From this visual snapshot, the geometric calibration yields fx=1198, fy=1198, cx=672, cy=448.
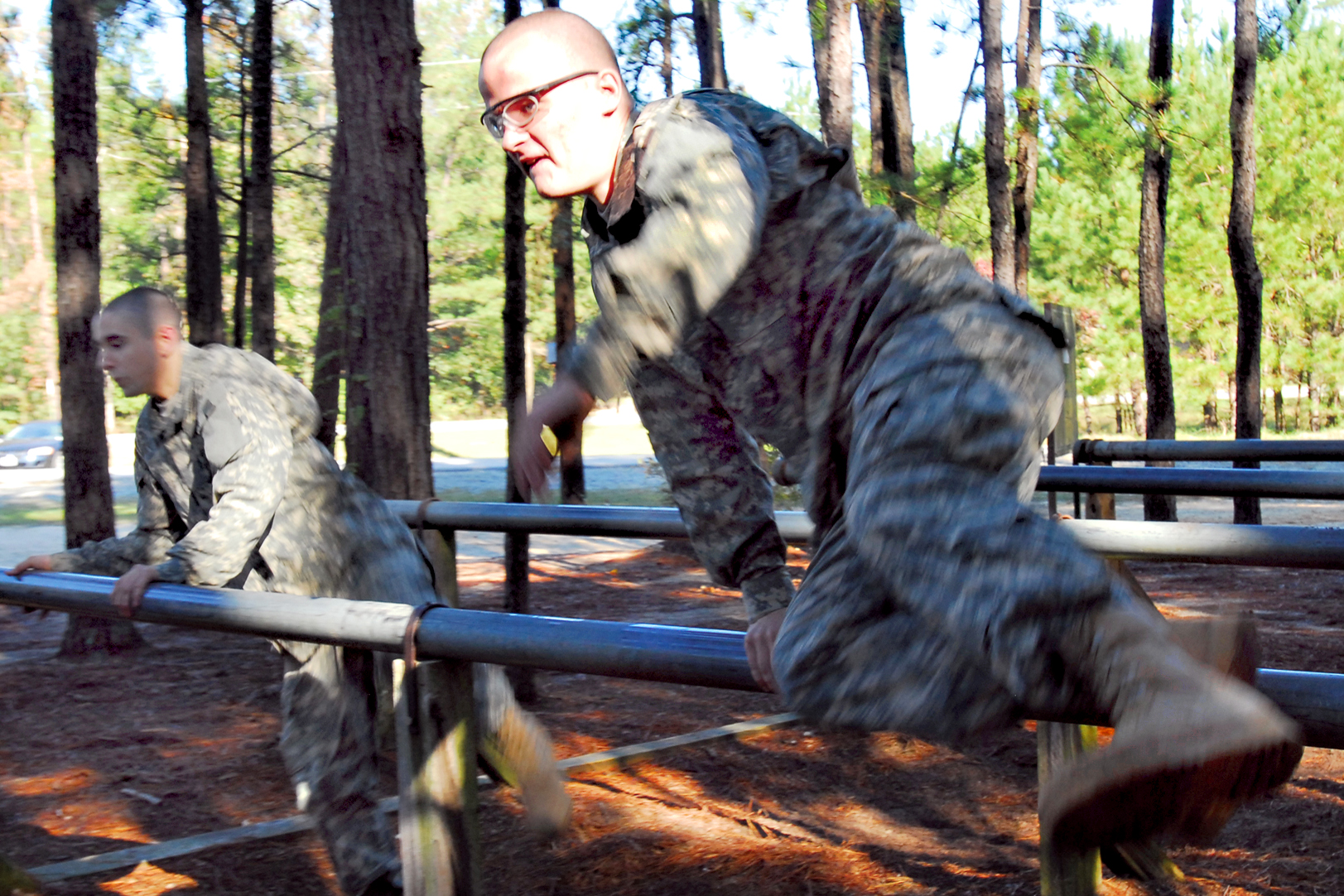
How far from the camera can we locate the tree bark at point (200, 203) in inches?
369

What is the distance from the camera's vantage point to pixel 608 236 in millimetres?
1937

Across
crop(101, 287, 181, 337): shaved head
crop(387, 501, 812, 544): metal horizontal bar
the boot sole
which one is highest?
crop(101, 287, 181, 337): shaved head

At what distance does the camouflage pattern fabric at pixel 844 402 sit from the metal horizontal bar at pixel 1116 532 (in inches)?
9.0

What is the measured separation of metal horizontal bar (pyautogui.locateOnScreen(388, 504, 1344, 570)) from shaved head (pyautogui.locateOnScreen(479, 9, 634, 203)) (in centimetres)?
67

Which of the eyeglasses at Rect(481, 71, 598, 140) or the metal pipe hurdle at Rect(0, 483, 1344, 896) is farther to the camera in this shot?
the eyeglasses at Rect(481, 71, 598, 140)

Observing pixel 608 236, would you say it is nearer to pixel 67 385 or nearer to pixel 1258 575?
pixel 67 385

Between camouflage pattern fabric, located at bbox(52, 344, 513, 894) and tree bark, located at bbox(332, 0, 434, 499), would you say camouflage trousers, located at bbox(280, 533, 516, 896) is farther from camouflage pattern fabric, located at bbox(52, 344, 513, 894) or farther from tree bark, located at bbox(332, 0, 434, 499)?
tree bark, located at bbox(332, 0, 434, 499)

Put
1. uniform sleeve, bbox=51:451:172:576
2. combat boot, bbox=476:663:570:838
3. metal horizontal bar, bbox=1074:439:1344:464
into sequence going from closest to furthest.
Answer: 1. combat boot, bbox=476:663:570:838
2. uniform sleeve, bbox=51:451:172:576
3. metal horizontal bar, bbox=1074:439:1344:464

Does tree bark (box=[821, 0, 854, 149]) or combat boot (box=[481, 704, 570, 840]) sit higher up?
tree bark (box=[821, 0, 854, 149])

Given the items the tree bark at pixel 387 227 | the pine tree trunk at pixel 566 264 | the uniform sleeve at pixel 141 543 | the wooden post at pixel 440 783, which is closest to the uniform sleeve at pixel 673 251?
the wooden post at pixel 440 783

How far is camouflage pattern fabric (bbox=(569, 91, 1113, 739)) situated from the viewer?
140cm

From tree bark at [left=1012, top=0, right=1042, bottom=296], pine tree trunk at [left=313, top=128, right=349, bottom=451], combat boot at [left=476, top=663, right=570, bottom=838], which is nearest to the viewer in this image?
combat boot at [left=476, top=663, right=570, bottom=838]

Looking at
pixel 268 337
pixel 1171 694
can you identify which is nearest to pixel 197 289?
pixel 268 337

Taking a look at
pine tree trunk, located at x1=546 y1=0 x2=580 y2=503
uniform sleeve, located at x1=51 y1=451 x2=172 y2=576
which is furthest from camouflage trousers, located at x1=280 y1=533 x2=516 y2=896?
pine tree trunk, located at x1=546 y1=0 x2=580 y2=503
